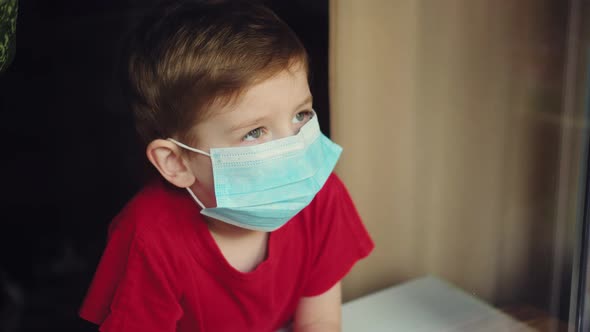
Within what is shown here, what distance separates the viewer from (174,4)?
3.17ft

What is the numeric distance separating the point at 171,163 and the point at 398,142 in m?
0.52

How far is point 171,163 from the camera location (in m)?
0.98

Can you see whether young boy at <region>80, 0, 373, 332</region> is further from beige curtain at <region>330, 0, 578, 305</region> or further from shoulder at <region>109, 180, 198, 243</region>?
beige curtain at <region>330, 0, 578, 305</region>

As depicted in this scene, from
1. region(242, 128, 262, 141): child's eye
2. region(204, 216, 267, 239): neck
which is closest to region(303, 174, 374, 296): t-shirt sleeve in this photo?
region(204, 216, 267, 239): neck

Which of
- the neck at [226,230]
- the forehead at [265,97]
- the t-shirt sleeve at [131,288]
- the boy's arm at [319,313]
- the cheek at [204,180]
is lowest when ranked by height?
the boy's arm at [319,313]

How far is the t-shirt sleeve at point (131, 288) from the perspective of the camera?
1.00m

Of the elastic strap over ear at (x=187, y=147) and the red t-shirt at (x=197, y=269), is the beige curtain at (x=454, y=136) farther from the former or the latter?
the elastic strap over ear at (x=187, y=147)

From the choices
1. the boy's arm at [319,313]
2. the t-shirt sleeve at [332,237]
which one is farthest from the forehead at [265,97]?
the boy's arm at [319,313]

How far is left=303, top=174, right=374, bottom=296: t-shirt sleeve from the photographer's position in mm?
1164

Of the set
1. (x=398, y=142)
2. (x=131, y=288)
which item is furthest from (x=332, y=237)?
(x=131, y=288)

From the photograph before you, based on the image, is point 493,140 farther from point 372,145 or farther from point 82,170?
point 82,170

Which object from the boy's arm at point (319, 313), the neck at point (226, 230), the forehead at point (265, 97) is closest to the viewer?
the forehead at point (265, 97)

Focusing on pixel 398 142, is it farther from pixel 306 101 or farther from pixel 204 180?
pixel 204 180

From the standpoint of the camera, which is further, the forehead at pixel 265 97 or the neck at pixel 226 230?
the neck at pixel 226 230
